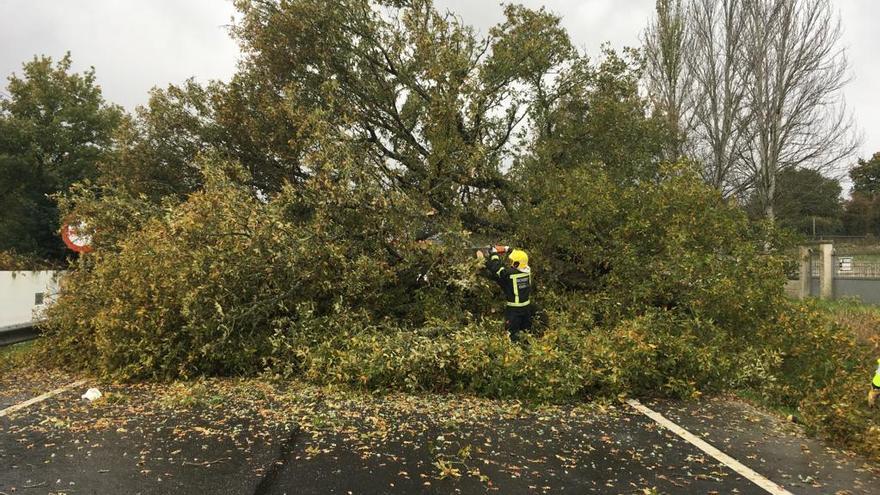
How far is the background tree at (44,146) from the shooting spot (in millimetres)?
18016

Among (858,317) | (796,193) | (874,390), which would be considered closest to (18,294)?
(874,390)

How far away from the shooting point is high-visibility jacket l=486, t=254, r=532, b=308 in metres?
7.46

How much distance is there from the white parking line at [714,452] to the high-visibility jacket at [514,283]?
2.10 meters

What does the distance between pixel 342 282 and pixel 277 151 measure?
17.8 ft

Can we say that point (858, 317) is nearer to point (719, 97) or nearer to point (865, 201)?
point (719, 97)

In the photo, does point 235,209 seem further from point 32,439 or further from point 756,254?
point 756,254

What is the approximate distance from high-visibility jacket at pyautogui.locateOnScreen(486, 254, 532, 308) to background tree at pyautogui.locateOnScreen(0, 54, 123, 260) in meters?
15.7

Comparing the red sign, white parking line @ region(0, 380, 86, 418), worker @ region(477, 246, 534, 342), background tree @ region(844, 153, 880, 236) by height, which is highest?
background tree @ region(844, 153, 880, 236)

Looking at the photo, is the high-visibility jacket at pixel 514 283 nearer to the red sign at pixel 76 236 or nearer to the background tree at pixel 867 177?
the red sign at pixel 76 236

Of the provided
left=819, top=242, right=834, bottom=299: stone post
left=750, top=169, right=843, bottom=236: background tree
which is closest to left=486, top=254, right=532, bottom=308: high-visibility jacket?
left=819, top=242, right=834, bottom=299: stone post

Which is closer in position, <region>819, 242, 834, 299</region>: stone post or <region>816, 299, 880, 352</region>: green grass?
<region>816, 299, 880, 352</region>: green grass

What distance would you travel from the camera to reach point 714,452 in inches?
172

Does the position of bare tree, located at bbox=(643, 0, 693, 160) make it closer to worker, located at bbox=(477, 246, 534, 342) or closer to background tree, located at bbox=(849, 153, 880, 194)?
worker, located at bbox=(477, 246, 534, 342)

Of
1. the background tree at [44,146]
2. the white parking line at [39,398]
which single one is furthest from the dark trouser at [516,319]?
the background tree at [44,146]
